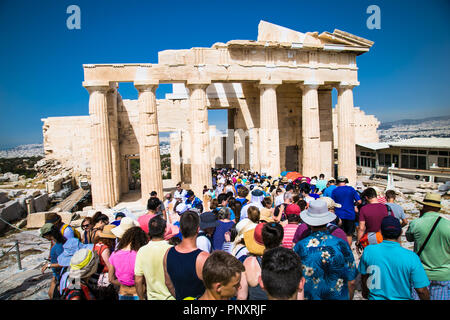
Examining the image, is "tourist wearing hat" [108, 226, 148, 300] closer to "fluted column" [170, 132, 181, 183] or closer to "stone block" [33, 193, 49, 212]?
"stone block" [33, 193, 49, 212]

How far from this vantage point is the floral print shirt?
9.95 ft

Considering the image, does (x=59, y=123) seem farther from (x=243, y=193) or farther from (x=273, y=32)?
(x=243, y=193)

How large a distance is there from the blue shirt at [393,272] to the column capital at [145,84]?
13038 millimetres

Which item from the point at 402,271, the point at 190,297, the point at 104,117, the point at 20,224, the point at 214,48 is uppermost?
the point at 214,48

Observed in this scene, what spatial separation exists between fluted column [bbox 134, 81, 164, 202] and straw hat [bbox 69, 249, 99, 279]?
34.5 ft

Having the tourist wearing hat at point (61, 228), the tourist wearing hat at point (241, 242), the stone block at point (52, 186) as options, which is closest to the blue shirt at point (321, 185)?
the tourist wearing hat at point (241, 242)

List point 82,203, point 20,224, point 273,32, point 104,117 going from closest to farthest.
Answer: point 20,224 < point 104,117 < point 273,32 < point 82,203

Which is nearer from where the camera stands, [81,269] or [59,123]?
[81,269]

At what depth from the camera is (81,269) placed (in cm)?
360

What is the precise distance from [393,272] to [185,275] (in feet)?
7.46

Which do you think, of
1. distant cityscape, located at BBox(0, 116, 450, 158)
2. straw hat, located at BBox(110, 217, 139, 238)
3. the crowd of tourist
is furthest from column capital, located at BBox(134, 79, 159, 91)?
distant cityscape, located at BBox(0, 116, 450, 158)

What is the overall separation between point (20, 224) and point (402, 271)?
1552 cm

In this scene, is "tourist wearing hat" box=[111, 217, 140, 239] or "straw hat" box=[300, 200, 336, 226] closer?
"straw hat" box=[300, 200, 336, 226]
